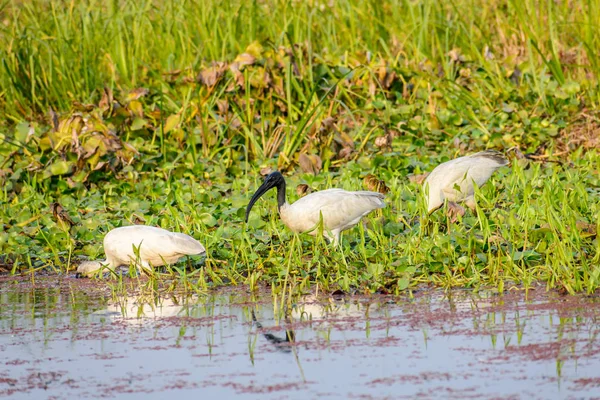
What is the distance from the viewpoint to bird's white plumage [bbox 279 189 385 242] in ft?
20.9

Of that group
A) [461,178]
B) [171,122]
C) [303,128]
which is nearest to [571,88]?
[303,128]

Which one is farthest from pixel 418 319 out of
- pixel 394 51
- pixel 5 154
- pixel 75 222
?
pixel 394 51

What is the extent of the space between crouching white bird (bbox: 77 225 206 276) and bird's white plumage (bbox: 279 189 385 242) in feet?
2.28

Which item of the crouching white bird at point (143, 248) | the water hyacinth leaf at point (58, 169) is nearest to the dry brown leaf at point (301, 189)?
the crouching white bird at point (143, 248)

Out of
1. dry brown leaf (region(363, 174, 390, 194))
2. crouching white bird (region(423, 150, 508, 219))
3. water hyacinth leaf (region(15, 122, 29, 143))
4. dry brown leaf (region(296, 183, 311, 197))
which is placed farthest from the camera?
water hyacinth leaf (region(15, 122, 29, 143))

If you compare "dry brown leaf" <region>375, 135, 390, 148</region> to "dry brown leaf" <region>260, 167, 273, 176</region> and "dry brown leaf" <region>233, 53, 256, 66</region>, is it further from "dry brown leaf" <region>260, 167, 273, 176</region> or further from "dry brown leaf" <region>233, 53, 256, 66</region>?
"dry brown leaf" <region>233, 53, 256, 66</region>

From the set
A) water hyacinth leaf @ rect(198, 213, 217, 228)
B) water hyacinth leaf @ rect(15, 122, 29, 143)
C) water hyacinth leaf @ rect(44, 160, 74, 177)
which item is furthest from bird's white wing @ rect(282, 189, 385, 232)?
water hyacinth leaf @ rect(15, 122, 29, 143)

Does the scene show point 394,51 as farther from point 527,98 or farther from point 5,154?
point 5,154

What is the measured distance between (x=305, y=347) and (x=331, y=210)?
2.06m

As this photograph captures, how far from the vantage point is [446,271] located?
17.9ft

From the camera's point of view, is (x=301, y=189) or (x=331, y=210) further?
(x=301, y=189)

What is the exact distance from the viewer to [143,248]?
6.03m

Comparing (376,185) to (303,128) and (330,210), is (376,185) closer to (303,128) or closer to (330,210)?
(330,210)

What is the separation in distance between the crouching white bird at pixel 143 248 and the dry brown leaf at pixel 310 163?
242cm
